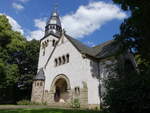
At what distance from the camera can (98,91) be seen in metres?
23.6

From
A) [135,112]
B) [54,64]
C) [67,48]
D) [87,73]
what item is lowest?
[135,112]

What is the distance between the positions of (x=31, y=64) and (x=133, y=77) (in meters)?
34.3

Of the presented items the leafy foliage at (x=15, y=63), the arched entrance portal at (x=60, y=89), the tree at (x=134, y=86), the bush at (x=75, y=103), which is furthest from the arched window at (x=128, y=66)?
the leafy foliage at (x=15, y=63)

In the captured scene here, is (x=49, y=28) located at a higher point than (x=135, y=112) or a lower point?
higher

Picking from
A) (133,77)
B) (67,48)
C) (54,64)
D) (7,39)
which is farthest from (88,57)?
(7,39)

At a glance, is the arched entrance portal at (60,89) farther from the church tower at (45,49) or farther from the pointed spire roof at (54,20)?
the pointed spire roof at (54,20)

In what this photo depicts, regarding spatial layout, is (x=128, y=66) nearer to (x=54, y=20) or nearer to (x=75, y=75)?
(x=75, y=75)

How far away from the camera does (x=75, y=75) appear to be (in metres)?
24.2

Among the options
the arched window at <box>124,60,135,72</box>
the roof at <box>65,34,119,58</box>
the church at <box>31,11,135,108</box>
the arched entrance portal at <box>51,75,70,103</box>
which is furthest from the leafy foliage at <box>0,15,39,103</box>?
the arched window at <box>124,60,135,72</box>

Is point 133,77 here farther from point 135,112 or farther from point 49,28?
point 49,28

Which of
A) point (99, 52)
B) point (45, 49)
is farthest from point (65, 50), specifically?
point (45, 49)

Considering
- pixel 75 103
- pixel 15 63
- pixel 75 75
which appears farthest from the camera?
pixel 15 63

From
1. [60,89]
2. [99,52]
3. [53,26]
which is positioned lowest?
[60,89]

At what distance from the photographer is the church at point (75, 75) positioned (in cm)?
2275
